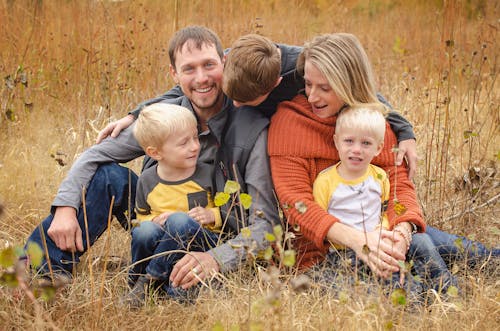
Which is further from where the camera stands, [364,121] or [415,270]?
[415,270]

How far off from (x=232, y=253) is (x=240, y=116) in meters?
0.62

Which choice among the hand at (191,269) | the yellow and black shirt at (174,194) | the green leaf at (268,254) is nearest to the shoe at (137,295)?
the hand at (191,269)

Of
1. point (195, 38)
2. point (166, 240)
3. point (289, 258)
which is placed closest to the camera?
point (289, 258)

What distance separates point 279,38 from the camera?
19.4 feet

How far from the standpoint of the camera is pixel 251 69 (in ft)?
7.77

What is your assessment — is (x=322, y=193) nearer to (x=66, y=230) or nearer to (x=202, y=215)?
(x=202, y=215)

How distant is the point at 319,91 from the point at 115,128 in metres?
0.98

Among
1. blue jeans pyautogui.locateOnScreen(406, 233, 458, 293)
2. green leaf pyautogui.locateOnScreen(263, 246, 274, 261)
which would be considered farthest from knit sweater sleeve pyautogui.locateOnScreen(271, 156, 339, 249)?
green leaf pyautogui.locateOnScreen(263, 246, 274, 261)

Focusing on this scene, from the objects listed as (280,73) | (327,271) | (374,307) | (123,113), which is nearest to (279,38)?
(123,113)

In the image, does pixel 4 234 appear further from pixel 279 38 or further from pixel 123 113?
pixel 279 38

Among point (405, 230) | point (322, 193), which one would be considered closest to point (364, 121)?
point (322, 193)

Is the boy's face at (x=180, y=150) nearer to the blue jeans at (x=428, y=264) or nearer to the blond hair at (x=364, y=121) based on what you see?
the blond hair at (x=364, y=121)

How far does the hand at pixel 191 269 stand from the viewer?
2.30 m

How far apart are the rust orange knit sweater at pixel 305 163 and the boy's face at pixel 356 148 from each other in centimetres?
12
